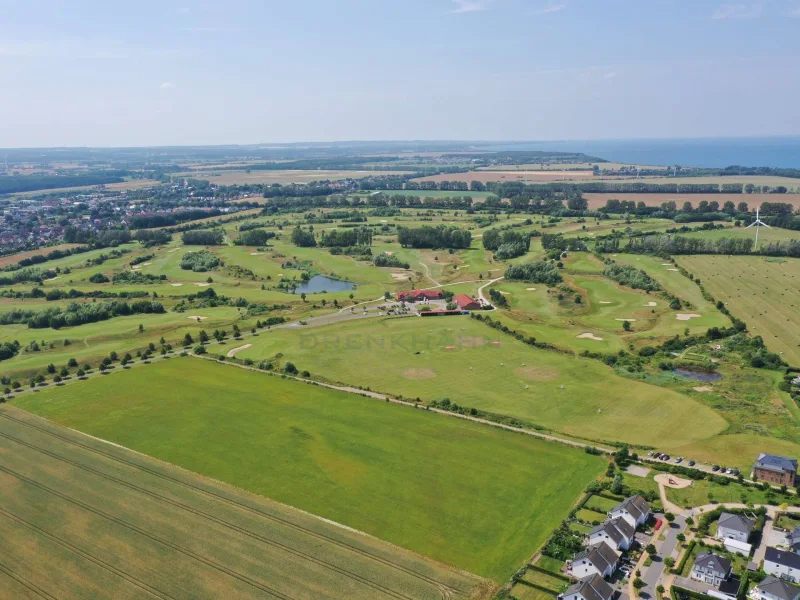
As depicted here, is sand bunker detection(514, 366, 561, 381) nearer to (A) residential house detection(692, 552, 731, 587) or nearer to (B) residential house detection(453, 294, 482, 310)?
(B) residential house detection(453, 294, 482, 310)

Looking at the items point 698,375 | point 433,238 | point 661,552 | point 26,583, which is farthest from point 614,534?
point 433,238

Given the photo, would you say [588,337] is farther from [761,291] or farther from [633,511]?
[633,511]

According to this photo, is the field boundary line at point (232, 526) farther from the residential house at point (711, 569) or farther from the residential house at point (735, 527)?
the residential house at point (735, 527)

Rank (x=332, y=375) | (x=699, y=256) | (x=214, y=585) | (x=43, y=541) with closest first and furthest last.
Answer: (x=214, y=585), (x=43, y=541), (x=332, y=375), (x=699, y=256)

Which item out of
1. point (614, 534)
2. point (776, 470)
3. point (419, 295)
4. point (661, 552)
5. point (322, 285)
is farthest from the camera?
point (322, 285)

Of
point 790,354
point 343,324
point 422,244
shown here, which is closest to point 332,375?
point 343,324

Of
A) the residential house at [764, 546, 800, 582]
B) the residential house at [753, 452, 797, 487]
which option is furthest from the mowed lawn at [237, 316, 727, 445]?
the residential house at [764, 546, 800, 582]

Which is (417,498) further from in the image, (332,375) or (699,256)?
(699,256)
